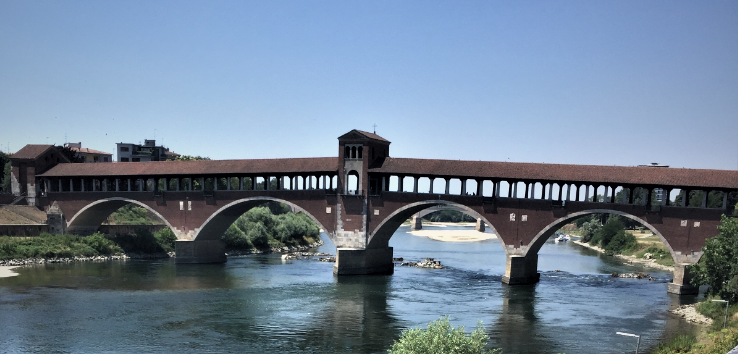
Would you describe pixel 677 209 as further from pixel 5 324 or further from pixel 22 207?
pixel 22 207

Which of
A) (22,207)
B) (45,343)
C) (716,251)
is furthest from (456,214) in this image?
(45,343)

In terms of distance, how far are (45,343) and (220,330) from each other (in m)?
8.49

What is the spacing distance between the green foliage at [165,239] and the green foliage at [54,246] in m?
4.21

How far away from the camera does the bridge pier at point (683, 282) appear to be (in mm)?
42844

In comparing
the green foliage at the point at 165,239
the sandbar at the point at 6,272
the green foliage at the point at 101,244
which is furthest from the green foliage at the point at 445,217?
the sandbar at the point at 6,272

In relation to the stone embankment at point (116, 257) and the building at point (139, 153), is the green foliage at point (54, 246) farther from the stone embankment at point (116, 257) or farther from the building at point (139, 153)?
the building at point (139, 153)

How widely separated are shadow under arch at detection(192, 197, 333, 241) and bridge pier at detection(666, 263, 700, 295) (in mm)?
28767

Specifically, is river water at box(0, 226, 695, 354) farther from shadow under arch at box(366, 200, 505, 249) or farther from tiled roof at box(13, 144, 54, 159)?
tiled roof at box(13, 144, 54, 159)

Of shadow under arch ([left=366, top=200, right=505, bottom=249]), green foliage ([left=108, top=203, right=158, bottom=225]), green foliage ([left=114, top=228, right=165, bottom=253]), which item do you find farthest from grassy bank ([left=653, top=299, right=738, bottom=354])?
green foliage ([left=108, top=203, right=158, bottom=225])

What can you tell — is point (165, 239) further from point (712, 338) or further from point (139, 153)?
point (712, 338)

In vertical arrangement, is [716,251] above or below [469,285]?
above

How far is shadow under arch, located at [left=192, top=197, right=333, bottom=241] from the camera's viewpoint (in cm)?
5628

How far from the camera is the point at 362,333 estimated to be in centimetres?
3378

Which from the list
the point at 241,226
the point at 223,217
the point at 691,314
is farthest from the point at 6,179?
the point at 691,314
